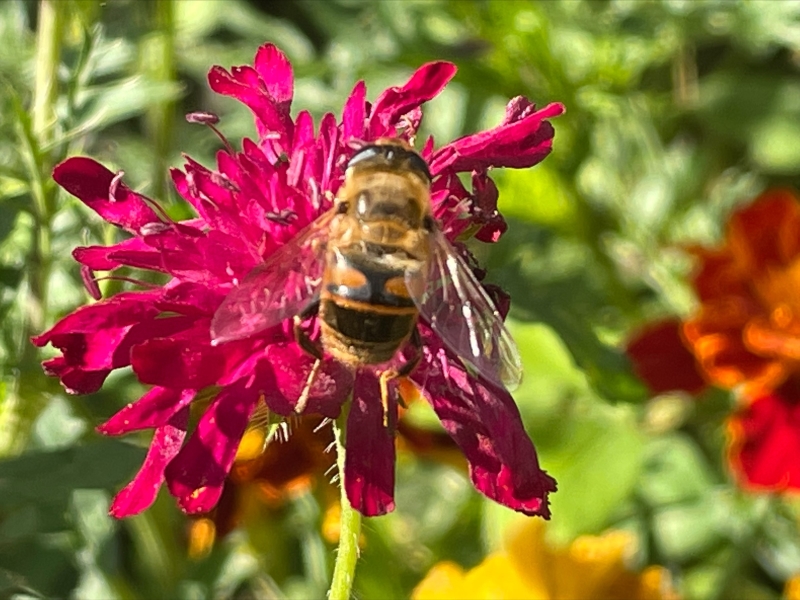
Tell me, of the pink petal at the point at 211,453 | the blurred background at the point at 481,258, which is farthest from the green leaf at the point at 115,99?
the pink petal at the point at 211,453

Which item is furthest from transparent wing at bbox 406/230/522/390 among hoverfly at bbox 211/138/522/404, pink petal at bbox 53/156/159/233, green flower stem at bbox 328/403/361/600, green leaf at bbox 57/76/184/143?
green leaf at bbox 57/76/184/143

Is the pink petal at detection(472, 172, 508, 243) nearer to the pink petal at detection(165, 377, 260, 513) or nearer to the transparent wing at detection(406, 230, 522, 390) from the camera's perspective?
the transparent wing at detection(406, 230, 522, 390)

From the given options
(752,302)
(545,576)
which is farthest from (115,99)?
(752,302)

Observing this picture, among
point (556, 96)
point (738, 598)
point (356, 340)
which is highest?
point (356, 340)

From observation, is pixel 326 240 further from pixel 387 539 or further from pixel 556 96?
pixel 556 96

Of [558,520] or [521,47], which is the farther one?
[521,47]

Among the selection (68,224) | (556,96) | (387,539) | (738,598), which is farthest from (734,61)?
(68,224)
